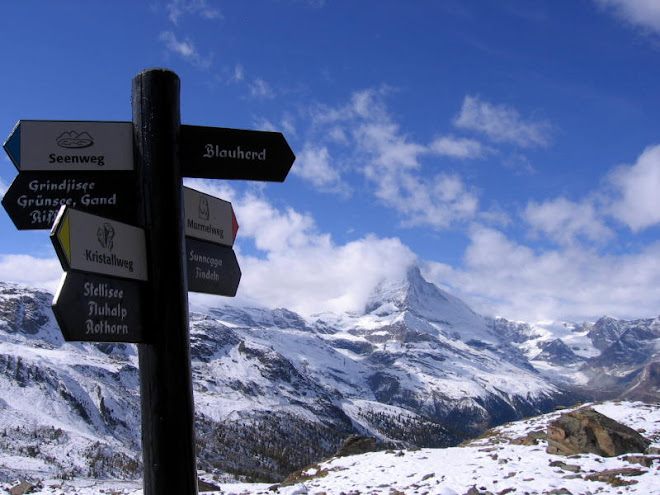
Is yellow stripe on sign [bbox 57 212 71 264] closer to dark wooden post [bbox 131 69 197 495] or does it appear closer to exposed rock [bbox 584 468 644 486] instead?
dark wooden post [bbox 131 69 197 495]

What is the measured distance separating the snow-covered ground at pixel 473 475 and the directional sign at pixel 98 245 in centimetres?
1629

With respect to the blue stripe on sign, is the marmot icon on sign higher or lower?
lower

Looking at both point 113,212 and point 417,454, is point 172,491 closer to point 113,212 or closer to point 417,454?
point 113,212

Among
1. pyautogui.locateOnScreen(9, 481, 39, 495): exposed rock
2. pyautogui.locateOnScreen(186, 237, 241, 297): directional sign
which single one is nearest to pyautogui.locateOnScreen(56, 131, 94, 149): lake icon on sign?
pyautogui.locateOnScreen(186, 237, 241, 297): directional sign

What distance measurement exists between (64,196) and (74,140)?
51 centimetres

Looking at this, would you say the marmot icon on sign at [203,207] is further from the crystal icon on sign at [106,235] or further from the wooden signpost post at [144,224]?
the crystal icon on sign at [106,235]

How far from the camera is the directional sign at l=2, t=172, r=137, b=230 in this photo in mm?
4930

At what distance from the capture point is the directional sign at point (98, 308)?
13.6 feet

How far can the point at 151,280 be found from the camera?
15.5 ft

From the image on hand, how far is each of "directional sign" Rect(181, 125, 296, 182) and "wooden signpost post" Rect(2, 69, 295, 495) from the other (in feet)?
0.03

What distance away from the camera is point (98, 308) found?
4391mm

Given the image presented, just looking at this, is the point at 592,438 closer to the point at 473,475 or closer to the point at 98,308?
the point at 473,475

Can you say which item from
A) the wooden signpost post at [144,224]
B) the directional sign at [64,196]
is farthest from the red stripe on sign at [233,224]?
the directional sign at [64,196]

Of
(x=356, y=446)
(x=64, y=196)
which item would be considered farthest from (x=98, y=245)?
(x=356, y=446)
